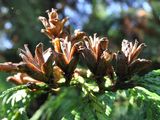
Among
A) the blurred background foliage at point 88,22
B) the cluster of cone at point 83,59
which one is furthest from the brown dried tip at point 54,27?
the blurred background foliage at point 88,22

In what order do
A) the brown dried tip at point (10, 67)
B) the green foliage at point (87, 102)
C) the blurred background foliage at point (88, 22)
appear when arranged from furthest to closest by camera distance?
the blurred background foliage at point (88, 22) → the brown dried tip at point (10, 67) → the green foliage at point (87, 102)

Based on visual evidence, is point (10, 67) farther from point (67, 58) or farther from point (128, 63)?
point (128, 63)

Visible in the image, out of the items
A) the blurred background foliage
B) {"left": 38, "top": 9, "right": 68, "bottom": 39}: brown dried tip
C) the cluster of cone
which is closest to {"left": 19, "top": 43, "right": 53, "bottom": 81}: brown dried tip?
the cluster of cone

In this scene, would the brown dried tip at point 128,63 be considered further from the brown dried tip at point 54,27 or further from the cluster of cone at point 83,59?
the brown dried tip at point 54,27

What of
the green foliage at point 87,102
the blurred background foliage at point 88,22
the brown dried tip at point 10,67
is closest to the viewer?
the green foliage at point 87,102

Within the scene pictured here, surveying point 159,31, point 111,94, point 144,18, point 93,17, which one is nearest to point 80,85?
point 111,94

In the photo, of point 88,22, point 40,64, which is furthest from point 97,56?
point 88,22

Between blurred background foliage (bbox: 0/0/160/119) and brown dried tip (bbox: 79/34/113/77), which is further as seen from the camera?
blurred background foliage (bbox: 0/0/160/119)

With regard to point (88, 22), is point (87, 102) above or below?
below

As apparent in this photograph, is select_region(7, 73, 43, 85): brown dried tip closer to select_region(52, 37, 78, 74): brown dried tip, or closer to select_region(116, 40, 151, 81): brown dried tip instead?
select_region(52, 37, 78, 74): brown dried tip
